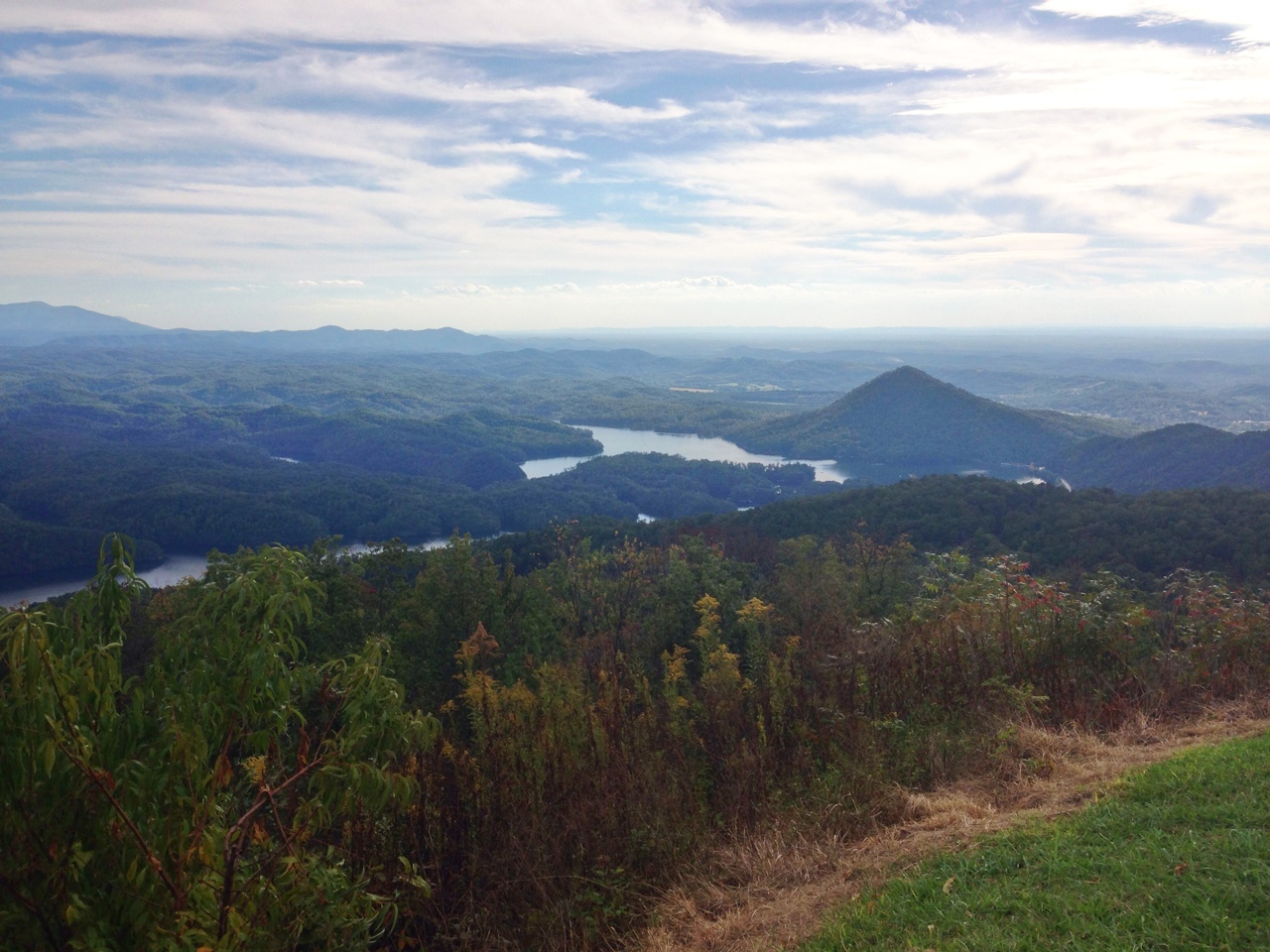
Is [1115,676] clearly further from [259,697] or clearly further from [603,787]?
[259,697]

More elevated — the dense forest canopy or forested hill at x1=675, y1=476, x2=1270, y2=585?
the dense forest canopy

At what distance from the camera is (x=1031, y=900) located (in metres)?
3.75

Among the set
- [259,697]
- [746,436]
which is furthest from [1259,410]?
[259,697]

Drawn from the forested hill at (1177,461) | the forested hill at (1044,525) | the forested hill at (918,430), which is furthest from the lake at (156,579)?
the forested hill at (918,430)

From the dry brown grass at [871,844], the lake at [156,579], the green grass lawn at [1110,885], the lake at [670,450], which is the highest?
the green grass lawn at [1110,885]

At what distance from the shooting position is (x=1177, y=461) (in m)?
63.2

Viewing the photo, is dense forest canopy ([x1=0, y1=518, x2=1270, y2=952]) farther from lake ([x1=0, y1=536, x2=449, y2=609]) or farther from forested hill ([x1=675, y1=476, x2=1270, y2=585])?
lake ([x1=0, y1=536, x2=449, y2=609])

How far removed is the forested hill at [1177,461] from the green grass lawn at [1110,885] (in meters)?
56.5

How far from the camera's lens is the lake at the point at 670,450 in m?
97.8

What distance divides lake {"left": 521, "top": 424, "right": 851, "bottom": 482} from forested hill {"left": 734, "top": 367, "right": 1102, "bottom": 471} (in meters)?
3.57

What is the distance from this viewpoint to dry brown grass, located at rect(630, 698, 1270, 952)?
4.21 m

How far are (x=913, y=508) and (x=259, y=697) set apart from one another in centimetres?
3878

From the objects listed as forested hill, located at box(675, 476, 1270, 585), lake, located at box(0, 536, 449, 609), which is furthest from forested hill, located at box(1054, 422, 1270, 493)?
lake, located at box(0, 536, 449, 609)

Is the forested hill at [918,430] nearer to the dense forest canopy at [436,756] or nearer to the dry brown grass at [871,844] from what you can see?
the dense forest canopy at [436,756]
